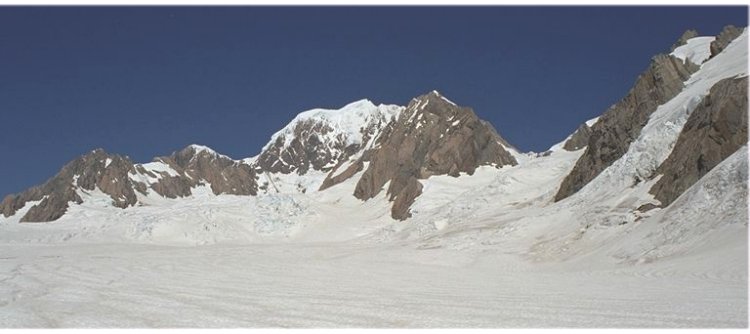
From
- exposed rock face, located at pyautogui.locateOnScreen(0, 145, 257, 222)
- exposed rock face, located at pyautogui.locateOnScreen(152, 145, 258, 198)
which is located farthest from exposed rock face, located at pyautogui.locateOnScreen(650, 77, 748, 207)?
exposed rock face, located at pyautogui.locateOnScreen(152, 145, 258, 198)

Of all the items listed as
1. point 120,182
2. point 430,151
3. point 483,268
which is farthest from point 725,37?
point 120,182

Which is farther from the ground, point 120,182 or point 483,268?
point 120,182

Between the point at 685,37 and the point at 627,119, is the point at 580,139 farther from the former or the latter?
the point at 627,119

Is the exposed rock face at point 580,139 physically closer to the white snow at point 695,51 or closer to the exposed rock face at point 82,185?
Result: the white snow at point 695,51

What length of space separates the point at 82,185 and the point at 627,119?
14020 centimetres

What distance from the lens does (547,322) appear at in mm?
8719

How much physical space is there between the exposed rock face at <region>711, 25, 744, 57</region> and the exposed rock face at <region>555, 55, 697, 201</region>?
15.1ft

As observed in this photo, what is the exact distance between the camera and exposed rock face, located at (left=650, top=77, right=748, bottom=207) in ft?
112

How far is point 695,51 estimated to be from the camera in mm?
68938

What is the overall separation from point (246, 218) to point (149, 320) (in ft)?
241

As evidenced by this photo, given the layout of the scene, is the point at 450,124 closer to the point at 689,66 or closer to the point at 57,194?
the point at 689,66

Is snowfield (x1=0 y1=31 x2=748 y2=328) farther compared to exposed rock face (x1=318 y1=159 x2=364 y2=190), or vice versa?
exposed rock face (x1=318 y1=159 x2=364 y2=190)

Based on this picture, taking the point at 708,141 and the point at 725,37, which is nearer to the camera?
the point at 708,141

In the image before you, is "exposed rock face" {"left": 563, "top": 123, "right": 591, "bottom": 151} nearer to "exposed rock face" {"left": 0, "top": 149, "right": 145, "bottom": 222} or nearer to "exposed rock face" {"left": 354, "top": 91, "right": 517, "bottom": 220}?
"exposed rock face" {"left": 354, "top": 91, "right": 517, "bottom": 220}
